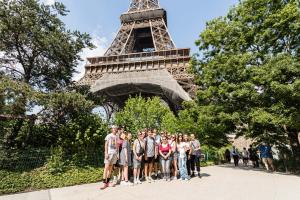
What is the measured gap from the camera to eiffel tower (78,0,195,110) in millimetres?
32969

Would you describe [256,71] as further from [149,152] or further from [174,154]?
[149,152]

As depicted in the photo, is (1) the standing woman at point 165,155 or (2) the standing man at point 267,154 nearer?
(1) the standing woman at point 165,155

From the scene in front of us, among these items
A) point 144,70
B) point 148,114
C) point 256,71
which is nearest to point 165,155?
point 256,71

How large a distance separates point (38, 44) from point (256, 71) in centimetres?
892

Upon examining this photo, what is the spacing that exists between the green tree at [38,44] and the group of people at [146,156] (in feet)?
13.5

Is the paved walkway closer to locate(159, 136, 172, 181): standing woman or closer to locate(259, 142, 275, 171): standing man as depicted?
locate(159, 136, 172, 181): standing woman

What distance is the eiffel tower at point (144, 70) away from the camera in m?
33.0

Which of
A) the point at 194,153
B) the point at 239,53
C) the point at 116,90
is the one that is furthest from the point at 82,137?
the point at 116,90

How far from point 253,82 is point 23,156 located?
9694mm

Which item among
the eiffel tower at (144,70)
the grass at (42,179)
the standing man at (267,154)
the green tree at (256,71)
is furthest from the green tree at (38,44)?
the eiffel tower at (144,70)

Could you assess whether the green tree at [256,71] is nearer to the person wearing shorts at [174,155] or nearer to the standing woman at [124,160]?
the person wearing shorts at [174,155]

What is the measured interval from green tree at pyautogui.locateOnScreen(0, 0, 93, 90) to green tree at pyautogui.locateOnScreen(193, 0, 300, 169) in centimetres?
650

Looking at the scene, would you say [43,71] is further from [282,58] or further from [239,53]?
[282,58]

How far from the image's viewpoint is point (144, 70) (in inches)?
1423
